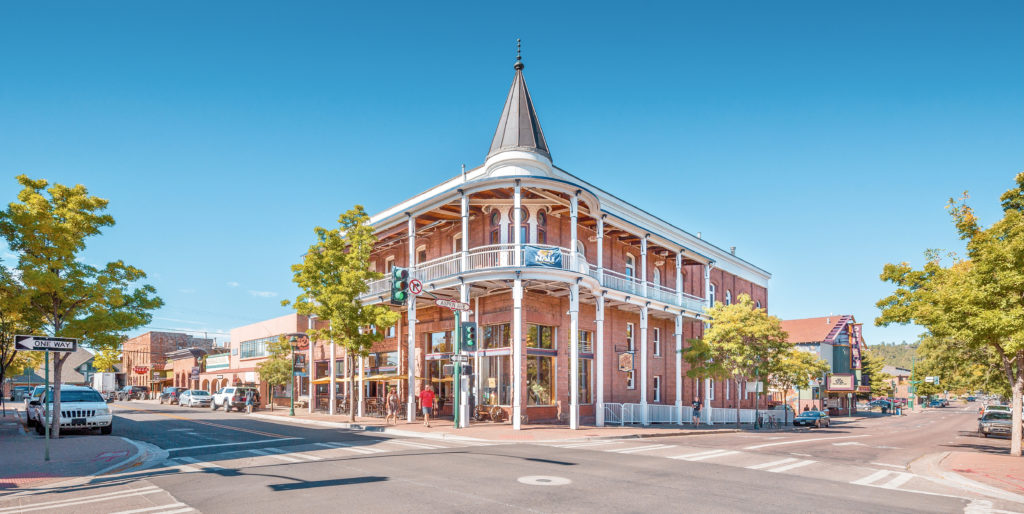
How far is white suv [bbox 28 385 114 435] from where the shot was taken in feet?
67.1

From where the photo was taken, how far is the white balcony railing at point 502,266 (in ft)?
84.5

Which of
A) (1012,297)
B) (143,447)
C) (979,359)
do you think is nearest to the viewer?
(143,447)

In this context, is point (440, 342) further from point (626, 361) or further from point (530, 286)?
point (626, 361)

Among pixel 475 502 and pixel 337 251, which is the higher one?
pixel 337 251

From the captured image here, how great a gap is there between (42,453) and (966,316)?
26.2 meters

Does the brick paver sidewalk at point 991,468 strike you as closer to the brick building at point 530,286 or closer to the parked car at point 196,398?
the brick building at point 530,286

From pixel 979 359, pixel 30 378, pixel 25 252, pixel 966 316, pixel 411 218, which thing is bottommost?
pixel 30 378

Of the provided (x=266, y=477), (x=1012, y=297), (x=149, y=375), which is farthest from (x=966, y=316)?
(x=149, y=375)

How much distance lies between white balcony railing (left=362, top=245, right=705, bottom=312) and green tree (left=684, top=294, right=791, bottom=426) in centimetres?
276

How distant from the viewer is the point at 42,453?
49.9ft

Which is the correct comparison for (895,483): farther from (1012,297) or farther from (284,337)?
(284,337)

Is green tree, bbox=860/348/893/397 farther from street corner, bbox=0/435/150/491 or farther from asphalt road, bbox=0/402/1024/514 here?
street corner, bbox=0/435/150/491

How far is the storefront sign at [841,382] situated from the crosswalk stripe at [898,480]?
5544 centimetres

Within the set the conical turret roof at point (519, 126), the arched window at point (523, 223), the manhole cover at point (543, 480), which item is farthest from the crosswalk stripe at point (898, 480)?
the conical turret roof at point (519, 126)
